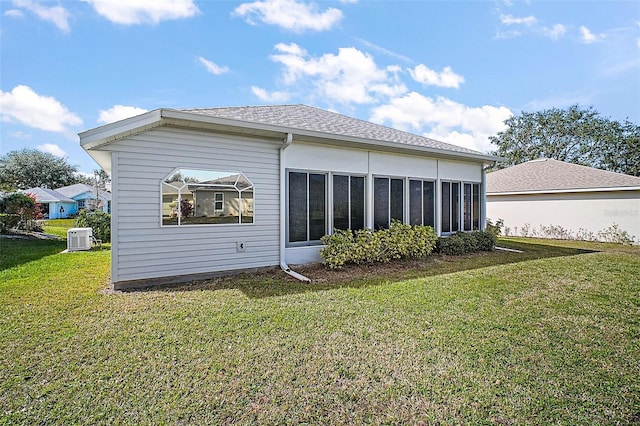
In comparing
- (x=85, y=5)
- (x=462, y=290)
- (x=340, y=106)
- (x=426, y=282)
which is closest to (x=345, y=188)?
(x=426, y=282)

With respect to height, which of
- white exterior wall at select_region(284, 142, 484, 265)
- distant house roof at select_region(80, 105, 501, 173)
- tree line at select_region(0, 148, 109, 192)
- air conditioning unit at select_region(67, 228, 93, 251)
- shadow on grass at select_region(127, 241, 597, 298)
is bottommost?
shadow on grass at select_region(127, 241, 597, 298)

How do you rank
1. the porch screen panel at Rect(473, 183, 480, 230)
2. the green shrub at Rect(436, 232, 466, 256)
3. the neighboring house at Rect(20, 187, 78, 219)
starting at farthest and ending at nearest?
the neighboring house at Rect(20, 187, 78, 219) < the porch screen panel at Rect(473, 183, 480, 230) < the green shrub at Rect(436, 232, 466, 256)

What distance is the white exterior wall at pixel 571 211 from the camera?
12.7 m

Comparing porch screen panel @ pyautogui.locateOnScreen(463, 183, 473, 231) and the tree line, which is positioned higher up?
the tree line

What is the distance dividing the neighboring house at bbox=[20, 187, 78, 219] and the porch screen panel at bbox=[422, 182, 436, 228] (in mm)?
31066

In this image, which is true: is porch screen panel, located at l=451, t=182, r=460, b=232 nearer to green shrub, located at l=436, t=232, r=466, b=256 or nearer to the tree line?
green shrub, located at l=436, t=232, r=466, b=256

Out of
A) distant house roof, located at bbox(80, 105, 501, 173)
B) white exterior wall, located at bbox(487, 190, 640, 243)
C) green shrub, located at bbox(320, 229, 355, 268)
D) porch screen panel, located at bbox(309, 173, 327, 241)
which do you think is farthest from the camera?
white exterior wall, located at bbox(487, 190, 640, 243)

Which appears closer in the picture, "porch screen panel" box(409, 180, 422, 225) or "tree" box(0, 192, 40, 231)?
"porch screen panel" box(409, 180, 422, 225)

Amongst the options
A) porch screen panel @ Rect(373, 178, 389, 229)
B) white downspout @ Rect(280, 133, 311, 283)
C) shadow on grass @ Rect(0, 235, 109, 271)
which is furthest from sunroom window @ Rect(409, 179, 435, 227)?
shadow on grass @ Rect(0, 235, 109, 271)

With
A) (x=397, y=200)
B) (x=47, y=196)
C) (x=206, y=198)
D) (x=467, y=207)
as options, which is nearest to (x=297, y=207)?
(x=206, y=198)

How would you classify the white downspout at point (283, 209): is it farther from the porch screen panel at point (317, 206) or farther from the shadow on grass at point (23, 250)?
the shadow on grass at point (23, 250)

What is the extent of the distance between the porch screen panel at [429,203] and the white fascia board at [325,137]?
1033 millimetres

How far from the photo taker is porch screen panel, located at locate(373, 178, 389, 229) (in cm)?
862

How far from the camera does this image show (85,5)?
7.95 m
